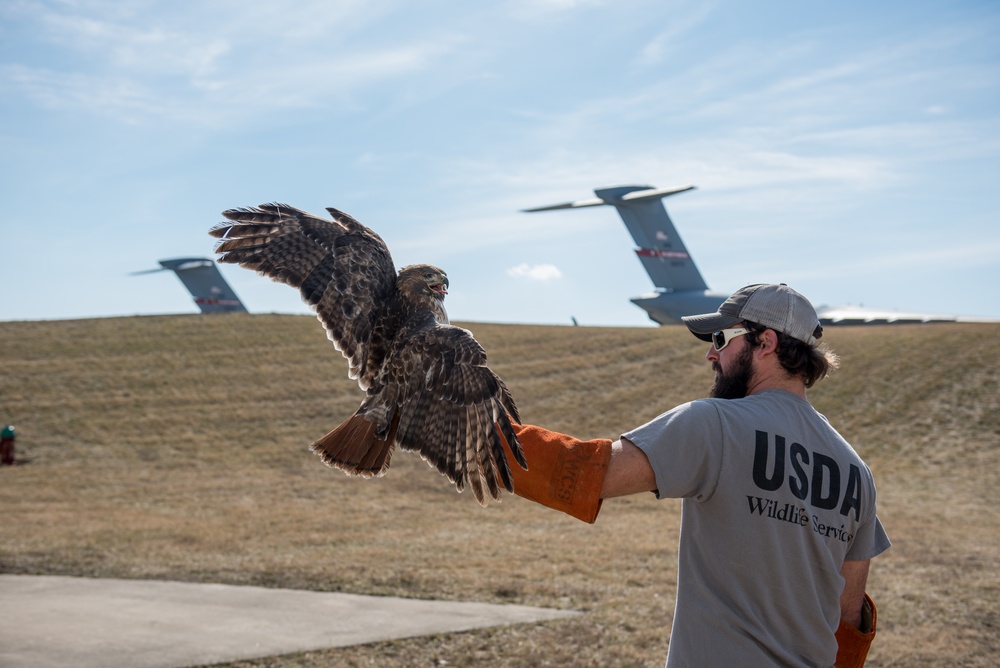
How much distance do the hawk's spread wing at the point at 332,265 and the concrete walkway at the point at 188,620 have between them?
399 cm

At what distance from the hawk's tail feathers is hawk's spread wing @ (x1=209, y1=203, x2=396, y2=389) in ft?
1.57

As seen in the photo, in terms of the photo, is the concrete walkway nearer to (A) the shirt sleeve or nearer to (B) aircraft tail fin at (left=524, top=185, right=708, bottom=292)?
(A) the shirt sleeve

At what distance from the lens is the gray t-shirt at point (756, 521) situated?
2402 millimetres

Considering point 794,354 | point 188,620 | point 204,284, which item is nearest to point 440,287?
point 794,354

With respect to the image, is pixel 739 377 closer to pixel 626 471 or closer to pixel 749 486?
pixel 749 486

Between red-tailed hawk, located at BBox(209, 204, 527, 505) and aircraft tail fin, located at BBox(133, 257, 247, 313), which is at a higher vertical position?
aircraft tail fin, located at BBox(133, 257, 247, 313)

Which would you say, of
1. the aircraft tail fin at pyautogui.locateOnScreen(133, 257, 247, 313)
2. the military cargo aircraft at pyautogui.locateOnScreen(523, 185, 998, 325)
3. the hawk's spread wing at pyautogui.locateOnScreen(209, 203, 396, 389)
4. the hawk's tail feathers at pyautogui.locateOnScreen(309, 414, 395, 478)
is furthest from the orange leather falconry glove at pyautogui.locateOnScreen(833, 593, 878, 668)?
the aircraft tail fin at pyautogui.locateOnScreen(133, 257, 247, 313)

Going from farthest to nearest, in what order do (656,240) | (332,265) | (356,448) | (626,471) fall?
(656,240) → (332,265) → (356,448) → (626,471)

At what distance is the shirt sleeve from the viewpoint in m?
2.35

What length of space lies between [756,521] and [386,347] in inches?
59.4

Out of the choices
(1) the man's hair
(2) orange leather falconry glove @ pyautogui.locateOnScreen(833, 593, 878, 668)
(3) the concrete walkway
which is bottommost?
(3) the concrete walkway

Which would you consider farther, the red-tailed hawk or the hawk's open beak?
the hawk's open beak

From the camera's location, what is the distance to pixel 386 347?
11.0 feet

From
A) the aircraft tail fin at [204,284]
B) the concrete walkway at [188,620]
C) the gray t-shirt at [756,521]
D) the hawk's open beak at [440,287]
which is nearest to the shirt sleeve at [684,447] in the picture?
the gray t-shirt at [756,521]
